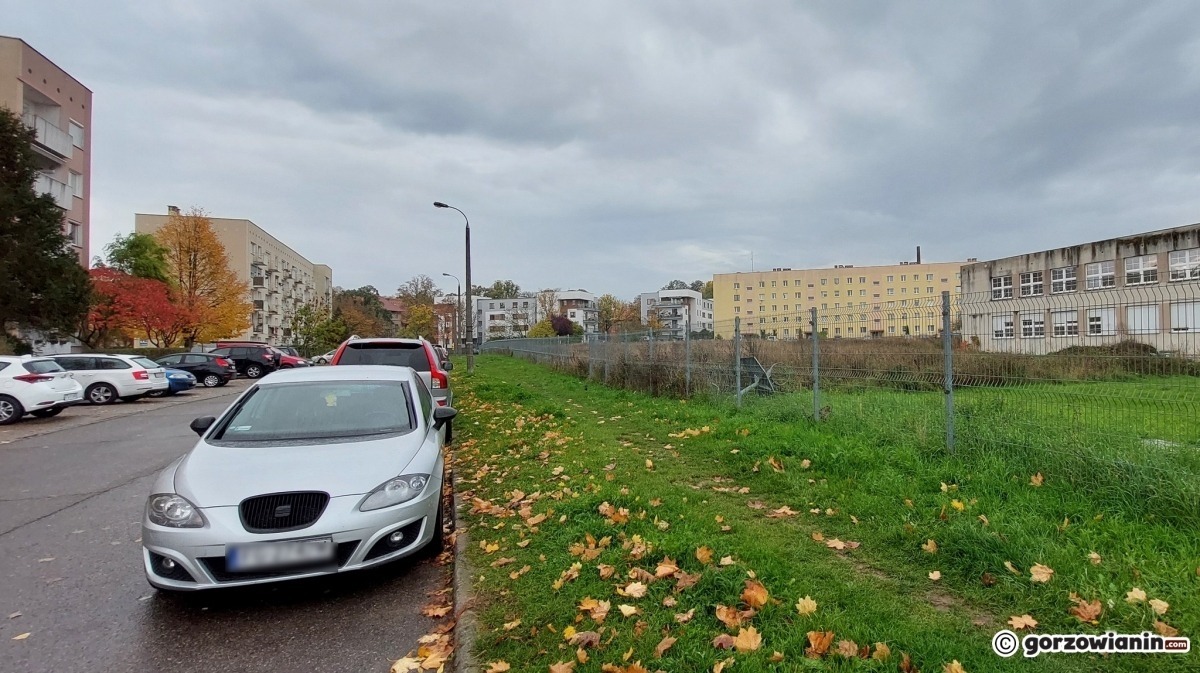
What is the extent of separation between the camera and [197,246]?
39938mm

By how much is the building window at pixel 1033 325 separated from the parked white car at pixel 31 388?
17.9 metres

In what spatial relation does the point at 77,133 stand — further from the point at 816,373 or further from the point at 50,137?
the point at 816,373

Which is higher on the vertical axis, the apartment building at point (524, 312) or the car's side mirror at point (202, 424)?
the apartment building at point (524, 312)

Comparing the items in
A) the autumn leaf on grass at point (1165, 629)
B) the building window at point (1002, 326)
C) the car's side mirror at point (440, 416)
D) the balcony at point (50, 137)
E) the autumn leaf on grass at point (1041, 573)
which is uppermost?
the balcony at point (50, 137)

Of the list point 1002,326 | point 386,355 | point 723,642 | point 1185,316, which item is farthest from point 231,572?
point 1185,316

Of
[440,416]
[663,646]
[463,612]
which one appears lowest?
[463,612]

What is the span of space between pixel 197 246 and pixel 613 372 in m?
37.4

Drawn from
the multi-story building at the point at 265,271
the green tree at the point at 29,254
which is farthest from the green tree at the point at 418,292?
the green tree at the point at 29,254

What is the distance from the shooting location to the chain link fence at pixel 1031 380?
13.5ft

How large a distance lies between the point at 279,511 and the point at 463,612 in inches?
50.1

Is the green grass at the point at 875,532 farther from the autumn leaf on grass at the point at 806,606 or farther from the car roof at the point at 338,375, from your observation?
the car roof at the point at 338,375

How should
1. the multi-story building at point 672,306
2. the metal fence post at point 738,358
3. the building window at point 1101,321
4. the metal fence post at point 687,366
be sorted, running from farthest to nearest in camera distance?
the multi-story building at point 672,306, the metal fence post at point 687,366, the metal fence post at point 738,358, the building window at point 1101,321

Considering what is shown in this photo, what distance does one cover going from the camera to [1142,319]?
439cm

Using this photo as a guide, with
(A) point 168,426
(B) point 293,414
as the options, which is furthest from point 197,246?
(B) point 293,414
